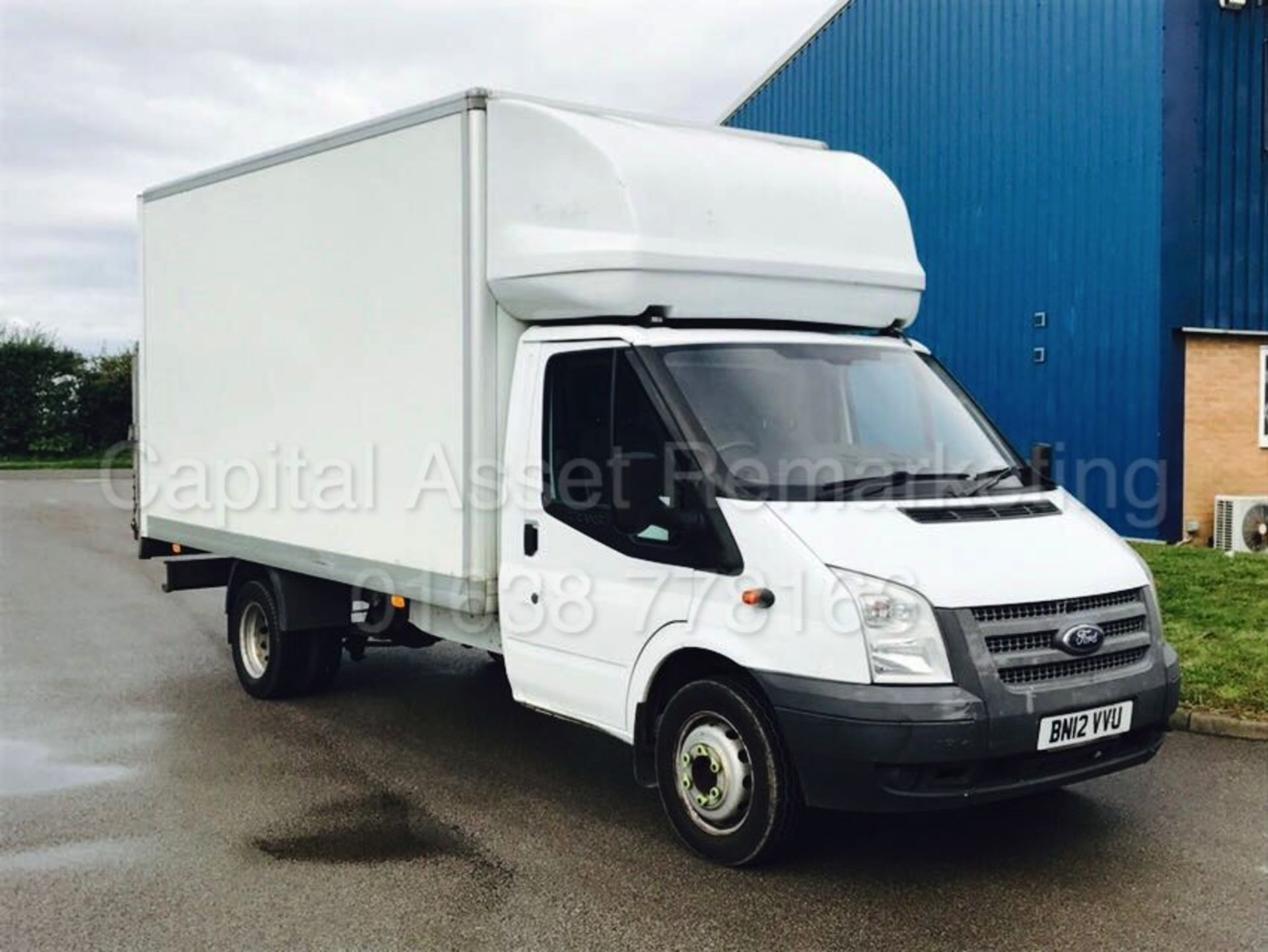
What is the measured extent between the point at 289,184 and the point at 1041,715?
17.2ft

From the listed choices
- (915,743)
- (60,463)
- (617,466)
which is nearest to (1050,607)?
(915,743)

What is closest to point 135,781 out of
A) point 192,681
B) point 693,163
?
point 192,681

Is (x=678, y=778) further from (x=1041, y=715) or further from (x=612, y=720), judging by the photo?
(x=1041, y=715)

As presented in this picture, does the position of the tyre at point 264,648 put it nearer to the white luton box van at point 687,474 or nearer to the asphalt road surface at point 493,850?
the asphalt road surface at point 493,850

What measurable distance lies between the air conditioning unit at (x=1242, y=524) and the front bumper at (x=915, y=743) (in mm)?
11060

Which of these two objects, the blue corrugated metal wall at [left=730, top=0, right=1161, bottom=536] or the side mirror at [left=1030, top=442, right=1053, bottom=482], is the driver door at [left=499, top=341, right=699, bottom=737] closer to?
the side mirror at [left=1030, top=442, right=1053, bottom=482]

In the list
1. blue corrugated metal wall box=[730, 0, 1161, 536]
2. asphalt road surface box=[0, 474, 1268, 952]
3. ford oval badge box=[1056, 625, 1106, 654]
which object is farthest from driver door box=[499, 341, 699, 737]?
blue corrugated metal wall box=[730, 0, 1161, 536]

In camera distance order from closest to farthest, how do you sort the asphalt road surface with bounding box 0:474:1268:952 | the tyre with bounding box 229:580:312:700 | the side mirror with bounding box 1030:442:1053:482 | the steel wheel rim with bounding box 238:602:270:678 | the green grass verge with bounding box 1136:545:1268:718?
the asphalt road surface with bounding box 0:474:1268:952
the side mirror with bounding box 1030:442:1053:482
the green grass verge with bounding box 1136:545:1268:718
the tyre with bounding box 229:580:312:700
the steel wheel rim with bounding box 238:602:270:678

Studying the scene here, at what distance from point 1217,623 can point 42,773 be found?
316 inches

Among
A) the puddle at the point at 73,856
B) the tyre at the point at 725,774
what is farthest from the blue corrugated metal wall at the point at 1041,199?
the puddle at the point at 73,856

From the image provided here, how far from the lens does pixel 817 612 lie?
4980 millimetres

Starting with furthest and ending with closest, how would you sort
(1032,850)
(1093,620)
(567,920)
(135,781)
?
(135,781) → (1032,850) → (1093,620) → (567,920)

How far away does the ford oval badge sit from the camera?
16.8 feet

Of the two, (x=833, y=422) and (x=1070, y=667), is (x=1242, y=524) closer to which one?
(x=833, y=422)
